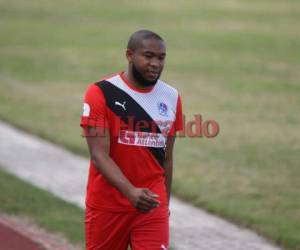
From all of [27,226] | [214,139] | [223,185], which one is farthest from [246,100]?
[27,226]

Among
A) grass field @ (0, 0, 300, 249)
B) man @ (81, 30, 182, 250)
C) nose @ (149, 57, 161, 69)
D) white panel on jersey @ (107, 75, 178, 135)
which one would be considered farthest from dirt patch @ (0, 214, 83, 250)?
nose @ (149, 57, 161, 69)

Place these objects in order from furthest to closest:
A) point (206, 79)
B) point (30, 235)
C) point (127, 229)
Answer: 1. point (206, 79)
2. point (30, 235)
3. point (127, 229)

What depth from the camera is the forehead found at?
242 inches

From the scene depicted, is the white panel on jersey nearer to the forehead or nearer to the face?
the face

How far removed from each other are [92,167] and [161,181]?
500 mm

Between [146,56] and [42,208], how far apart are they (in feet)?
16.7

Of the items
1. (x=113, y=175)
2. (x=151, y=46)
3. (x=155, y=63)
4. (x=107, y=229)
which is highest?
(x=151, y=46)

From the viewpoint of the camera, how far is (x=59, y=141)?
15070 millimetres

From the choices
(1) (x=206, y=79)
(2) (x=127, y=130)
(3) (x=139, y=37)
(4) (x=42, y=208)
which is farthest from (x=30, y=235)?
(1) (x=206, y=79)

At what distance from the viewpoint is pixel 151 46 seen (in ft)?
20.2

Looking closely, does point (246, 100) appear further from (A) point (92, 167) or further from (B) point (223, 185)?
(A) point (92, 167)

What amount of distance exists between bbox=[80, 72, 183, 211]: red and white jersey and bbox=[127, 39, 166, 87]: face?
0.17 metres

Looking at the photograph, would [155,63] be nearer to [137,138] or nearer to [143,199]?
[137,138]

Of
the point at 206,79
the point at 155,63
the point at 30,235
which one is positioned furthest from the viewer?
the point at 206,79
